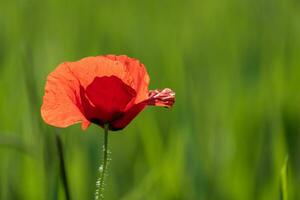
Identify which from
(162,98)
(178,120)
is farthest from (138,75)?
(178,120)

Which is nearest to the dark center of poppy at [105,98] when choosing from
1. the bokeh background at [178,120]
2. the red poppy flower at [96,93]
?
the red poppy flower at [96,93]

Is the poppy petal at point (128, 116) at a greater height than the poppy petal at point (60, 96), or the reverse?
the poppy petal at point (60, 96)

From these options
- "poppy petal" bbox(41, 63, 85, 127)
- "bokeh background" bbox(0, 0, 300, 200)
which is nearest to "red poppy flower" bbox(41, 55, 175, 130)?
"poppy petal" bbox(41, 63, 85, 127)

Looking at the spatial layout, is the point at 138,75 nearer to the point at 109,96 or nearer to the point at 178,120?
the point at 109,96

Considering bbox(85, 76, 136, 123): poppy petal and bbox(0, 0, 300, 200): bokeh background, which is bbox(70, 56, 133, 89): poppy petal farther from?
bbox(0, 0, 300, 200): bokeh background

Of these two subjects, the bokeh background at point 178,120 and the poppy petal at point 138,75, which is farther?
the bokeh background at point 178,120

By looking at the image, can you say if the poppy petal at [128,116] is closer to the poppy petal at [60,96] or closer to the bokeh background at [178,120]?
the poppy petal at [60,96]

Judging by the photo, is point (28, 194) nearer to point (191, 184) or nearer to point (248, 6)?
point (191, 184)
